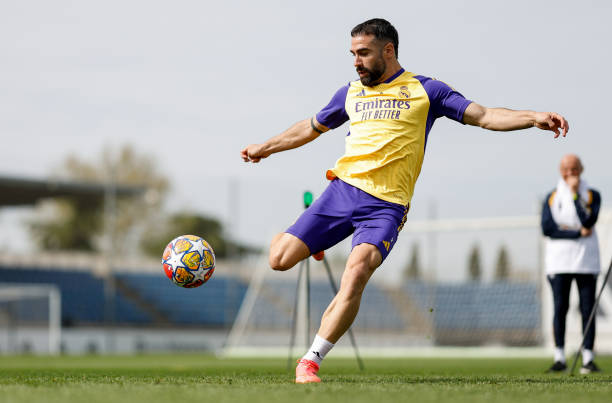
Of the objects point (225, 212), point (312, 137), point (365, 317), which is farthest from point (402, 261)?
point (312, 137)

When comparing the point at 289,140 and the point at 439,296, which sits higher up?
the point at 289,140

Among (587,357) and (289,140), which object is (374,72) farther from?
(587,357)

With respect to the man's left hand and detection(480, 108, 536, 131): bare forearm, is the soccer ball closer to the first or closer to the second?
detection(480, 108, 536, 131): bare forearm

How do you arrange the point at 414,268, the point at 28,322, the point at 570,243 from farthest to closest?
the point at 28,322 → the point at 414,268 → the point at 570,243

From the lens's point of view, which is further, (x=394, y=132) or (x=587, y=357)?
(x=587, y=357)

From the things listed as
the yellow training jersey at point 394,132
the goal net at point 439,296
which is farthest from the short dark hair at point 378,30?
the goal net at point 439,296

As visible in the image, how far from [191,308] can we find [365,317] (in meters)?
17.3

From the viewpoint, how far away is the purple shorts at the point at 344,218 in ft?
18.8

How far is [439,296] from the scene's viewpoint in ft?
61.8

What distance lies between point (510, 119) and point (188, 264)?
8.55ft

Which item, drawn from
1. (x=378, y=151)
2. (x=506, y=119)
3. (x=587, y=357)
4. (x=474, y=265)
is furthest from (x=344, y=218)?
(x=474, y=265)

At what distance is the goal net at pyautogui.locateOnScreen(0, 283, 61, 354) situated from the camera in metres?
26.8

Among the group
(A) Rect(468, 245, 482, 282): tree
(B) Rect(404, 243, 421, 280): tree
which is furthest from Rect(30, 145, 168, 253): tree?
(A) Rect(468, 245, 482, 282): tree

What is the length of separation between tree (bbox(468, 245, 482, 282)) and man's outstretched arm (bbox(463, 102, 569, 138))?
12.8 meters
